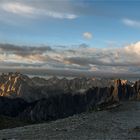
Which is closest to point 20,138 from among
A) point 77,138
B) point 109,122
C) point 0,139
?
point 0,139

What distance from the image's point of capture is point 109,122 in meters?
46.3

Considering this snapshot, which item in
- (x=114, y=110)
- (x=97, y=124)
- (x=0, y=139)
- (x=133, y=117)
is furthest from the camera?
(x=114, y=110)

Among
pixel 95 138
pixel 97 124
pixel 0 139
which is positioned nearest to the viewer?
pixel 95 138

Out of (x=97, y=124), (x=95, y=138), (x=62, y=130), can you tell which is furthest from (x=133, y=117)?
(x=95, y=138)

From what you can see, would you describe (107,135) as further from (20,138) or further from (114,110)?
(114,110)

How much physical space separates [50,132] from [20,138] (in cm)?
423

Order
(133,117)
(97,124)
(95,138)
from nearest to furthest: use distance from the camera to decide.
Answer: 1. (95,138)
2. (97,124)
3. (133,117)

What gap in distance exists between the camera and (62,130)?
4031 centimetres

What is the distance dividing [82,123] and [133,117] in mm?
10565

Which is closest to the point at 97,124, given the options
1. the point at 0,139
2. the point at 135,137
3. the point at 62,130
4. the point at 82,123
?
the point at 82,123

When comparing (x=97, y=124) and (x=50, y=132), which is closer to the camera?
(x=50, y=132)

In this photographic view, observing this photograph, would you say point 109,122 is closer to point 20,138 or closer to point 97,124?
point 97,124

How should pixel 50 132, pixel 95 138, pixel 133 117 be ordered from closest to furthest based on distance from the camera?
pixel 95 138, pixel 50 132, pixel 133 117

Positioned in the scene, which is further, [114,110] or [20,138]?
[114,110]
